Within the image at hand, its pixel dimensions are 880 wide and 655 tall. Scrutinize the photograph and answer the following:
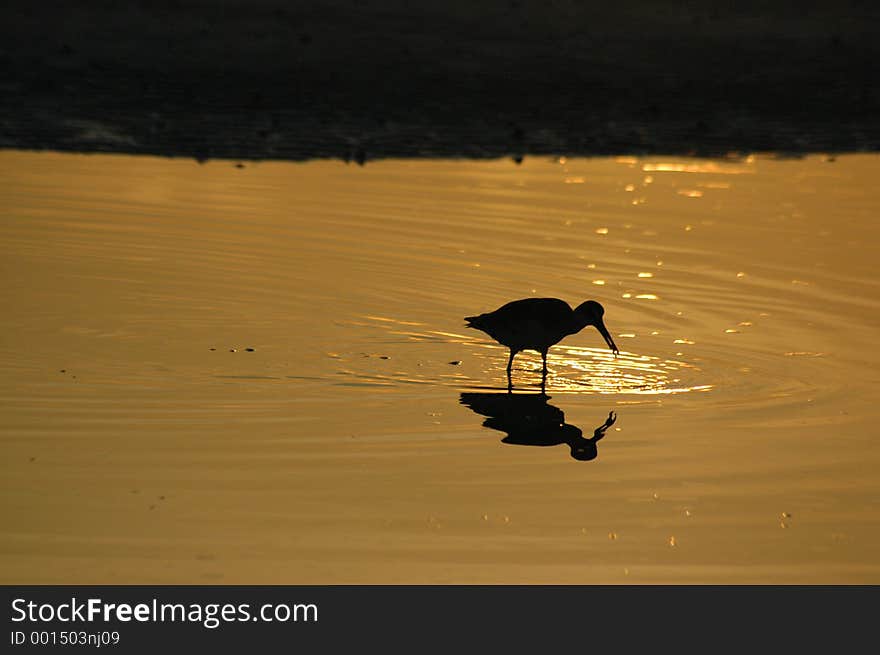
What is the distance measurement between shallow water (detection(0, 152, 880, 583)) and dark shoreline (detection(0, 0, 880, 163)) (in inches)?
104

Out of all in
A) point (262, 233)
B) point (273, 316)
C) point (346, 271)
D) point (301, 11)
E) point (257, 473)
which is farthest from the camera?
point (301, 11)

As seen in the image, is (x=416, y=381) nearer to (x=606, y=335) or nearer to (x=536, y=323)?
(x=536, y=323)

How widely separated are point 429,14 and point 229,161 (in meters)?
10.3

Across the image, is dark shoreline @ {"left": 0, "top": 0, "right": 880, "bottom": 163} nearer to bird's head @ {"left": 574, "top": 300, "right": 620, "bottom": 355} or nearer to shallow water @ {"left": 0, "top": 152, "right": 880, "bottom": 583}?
shallow water @ {"left": 0, "top": 152, "right": 880, "bottom": 583}

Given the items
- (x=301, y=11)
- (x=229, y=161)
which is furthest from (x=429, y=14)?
(x=229, y=161)

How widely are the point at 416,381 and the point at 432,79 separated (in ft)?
47.0

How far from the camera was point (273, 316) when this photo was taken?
12.6 metres

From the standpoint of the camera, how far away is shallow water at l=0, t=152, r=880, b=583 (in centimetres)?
796

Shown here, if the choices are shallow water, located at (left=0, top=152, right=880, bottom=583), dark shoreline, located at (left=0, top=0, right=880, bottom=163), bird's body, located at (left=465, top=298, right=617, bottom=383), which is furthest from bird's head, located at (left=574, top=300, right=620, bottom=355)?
dark shoreline, located at (left=0, top=0, right=880, bottom=163)

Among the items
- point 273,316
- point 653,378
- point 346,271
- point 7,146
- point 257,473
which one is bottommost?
point 257,473

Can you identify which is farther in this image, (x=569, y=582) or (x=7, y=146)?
(x=7, y=146)

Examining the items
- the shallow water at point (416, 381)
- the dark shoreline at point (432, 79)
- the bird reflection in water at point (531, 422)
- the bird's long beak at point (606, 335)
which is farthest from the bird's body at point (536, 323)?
the dark shoreline at point (432, 79)

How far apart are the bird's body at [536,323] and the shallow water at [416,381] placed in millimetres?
225

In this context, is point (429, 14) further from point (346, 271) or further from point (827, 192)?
point (346, 271)
